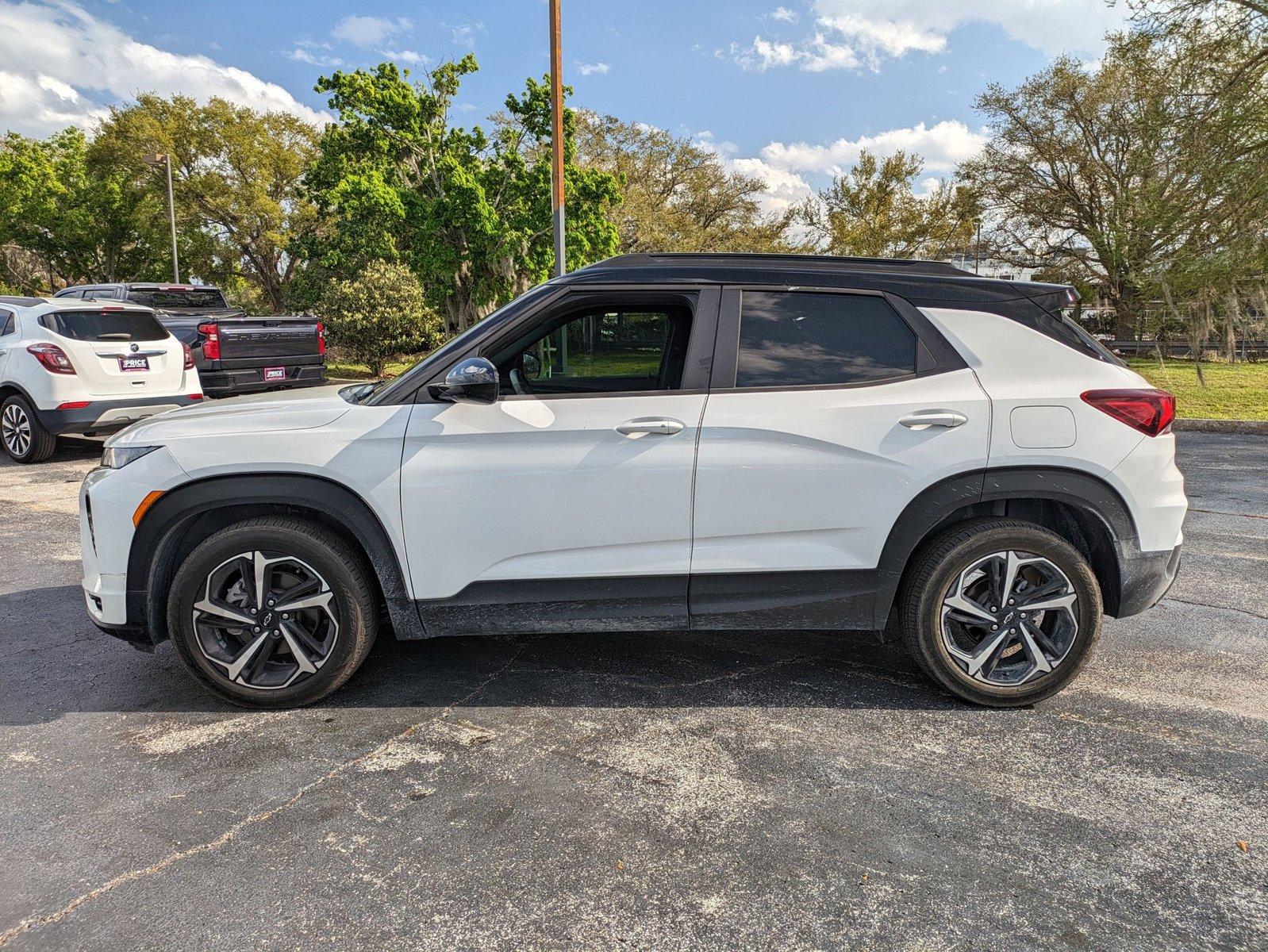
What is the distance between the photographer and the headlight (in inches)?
136

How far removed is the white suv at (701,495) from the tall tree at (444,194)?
19467mm

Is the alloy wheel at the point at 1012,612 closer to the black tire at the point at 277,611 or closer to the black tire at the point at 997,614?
the black tire at the point at 997,614

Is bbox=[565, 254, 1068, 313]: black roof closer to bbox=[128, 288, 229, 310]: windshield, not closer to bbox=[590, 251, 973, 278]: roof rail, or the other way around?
bbox=[590, 251, 973, 278]: roof rail

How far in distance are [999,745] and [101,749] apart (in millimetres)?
3422

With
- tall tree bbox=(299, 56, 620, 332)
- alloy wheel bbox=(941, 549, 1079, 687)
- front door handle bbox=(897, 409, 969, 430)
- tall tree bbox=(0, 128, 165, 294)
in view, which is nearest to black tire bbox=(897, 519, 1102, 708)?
alloy wheel bbox=(941, 549, 1079, 687)

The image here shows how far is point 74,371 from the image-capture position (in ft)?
29.5

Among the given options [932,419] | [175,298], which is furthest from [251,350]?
[932,419]

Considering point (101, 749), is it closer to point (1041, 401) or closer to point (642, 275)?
point (642, 275)

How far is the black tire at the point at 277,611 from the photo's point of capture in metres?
3.37

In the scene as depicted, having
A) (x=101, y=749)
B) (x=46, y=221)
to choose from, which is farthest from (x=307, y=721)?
(x=46, y=221)

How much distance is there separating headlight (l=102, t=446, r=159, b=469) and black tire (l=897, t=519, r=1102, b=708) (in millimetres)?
3168

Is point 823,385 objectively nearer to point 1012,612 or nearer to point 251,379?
point 1012,612

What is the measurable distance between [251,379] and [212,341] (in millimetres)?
701

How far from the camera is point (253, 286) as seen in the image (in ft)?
156
